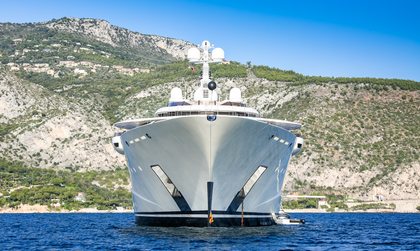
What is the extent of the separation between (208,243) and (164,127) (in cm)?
1065

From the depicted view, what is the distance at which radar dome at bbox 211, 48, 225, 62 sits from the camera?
63.2 meters

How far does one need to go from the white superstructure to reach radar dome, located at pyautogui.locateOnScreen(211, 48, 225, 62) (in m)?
7.00

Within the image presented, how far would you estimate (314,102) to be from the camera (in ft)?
533

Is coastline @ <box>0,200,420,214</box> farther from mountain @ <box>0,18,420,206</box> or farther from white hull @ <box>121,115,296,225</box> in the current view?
white hull @ <box>121,115,296,225</box>

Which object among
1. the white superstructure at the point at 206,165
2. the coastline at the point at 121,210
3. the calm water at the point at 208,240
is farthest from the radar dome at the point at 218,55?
the coastline at the point at 121,210

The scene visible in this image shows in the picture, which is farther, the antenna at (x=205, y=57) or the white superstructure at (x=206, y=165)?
the antenna at (x=205, y=57)

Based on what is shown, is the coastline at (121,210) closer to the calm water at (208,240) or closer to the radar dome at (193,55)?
the radar dome at (193,55)

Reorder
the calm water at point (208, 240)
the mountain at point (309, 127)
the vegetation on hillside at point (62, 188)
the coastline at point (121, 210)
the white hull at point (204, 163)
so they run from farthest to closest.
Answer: the mountain at point (309, 127), the vegetation on hillside at point (62, 188), the coastline at point (121, 210), the white hull at point (204, 163), the calm water at point (208, 240)

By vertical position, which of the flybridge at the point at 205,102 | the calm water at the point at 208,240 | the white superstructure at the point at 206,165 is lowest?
the calm water at the point at 208,240

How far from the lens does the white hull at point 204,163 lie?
165ft

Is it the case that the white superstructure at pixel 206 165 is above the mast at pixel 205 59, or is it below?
below

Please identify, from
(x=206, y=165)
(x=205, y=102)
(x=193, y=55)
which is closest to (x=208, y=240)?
(x=206, y=165)

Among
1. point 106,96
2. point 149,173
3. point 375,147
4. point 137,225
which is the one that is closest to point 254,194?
point 149,173

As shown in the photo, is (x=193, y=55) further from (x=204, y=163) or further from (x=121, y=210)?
Result: (x=121, y=210)
